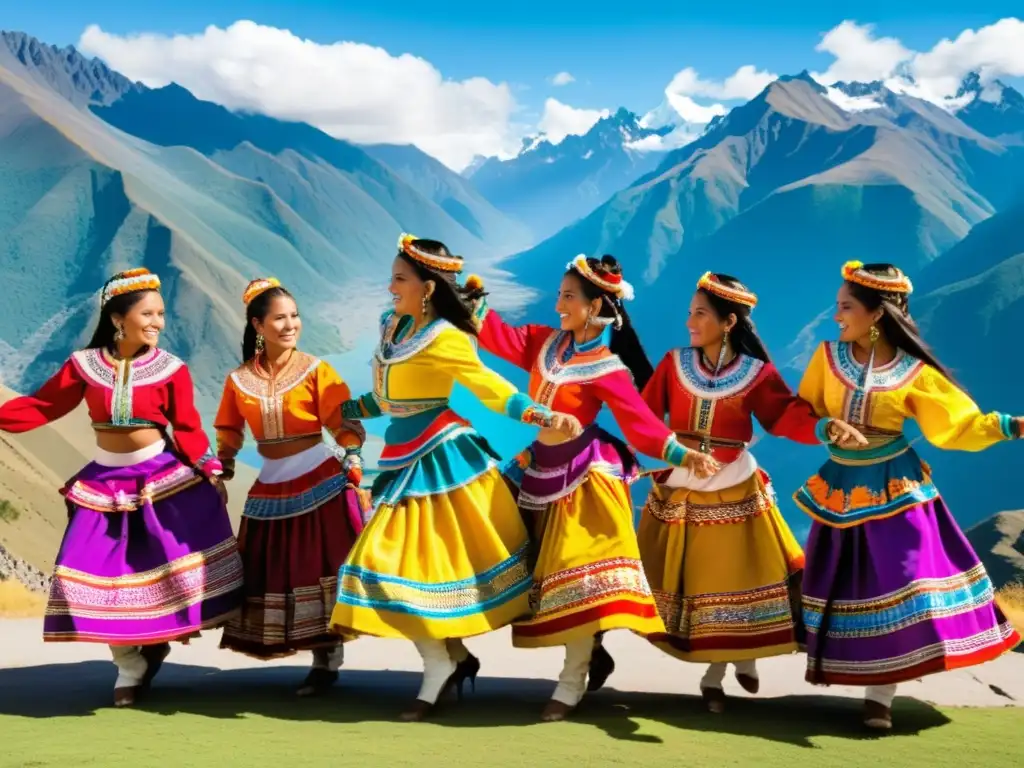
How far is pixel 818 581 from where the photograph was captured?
4676 mm

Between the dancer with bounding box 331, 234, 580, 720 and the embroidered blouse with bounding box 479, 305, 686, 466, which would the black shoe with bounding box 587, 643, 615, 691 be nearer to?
the dancer with bounding box 331, 234, 580, 720

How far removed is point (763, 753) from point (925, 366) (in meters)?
1.73

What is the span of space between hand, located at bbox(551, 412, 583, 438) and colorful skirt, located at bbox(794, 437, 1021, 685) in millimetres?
1031

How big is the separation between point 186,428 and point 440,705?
1.65 m

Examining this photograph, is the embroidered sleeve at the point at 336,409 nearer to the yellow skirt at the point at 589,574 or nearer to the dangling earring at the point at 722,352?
the yellow skirt at the point at 589,574

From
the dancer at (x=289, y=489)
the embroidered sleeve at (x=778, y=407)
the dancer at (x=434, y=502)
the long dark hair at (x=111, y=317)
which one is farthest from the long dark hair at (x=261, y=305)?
the embroidered sleeve at (x=778, y=407)

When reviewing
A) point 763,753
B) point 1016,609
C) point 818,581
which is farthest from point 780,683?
point 1016,609

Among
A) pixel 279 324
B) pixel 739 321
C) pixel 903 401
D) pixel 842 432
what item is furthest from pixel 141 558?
pixel 903 401

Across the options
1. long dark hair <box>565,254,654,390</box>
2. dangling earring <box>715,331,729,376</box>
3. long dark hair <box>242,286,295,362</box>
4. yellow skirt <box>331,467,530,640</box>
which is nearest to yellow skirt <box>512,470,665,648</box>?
yellow skirt <box>331,467,530,640</box>

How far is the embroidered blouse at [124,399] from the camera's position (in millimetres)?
4871

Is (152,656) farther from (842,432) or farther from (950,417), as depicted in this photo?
(950,417)

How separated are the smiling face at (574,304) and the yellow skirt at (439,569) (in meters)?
0.75

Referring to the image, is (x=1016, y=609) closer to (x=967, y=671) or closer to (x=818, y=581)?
(x=967, y=671)

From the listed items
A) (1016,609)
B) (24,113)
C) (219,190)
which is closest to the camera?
(1016,609)
